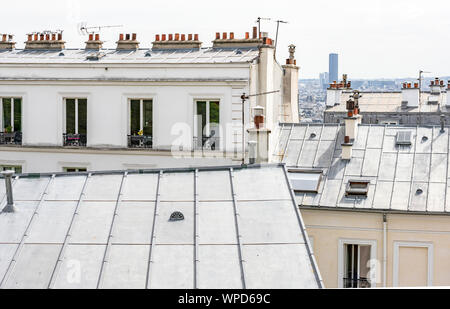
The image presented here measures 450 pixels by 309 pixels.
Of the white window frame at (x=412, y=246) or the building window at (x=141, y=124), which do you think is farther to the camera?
the building window at (x=141, y=124)

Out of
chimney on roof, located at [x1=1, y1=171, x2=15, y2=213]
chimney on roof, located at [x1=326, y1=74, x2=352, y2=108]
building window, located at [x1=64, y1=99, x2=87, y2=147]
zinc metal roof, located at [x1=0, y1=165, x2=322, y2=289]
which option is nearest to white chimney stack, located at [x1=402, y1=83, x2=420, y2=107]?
chimney on roof, located at [x1=326, y1=74, x2=352, y2=108]

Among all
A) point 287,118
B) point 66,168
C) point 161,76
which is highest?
point 161,76

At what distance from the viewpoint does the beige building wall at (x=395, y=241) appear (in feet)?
46.4

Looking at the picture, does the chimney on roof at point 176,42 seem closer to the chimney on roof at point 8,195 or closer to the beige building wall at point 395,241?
the beige building wall at point 395,241

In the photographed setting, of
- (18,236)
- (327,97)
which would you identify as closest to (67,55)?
(18,236)

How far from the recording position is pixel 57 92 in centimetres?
2002

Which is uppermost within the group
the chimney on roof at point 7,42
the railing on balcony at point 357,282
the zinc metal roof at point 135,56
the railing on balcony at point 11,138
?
the chimney on roof at point 7,42

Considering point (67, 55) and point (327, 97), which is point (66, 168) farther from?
point (327, 97)

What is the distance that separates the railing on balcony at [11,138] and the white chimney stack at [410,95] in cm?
2240

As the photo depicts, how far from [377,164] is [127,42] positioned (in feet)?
33.5

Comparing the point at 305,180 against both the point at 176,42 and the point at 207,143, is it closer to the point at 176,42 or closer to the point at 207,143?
the point at 207,143

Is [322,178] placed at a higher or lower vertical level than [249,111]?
lower

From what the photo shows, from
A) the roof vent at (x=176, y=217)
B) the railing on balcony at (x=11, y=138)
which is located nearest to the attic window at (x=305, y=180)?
the roof vent at (x=176, y=217)
